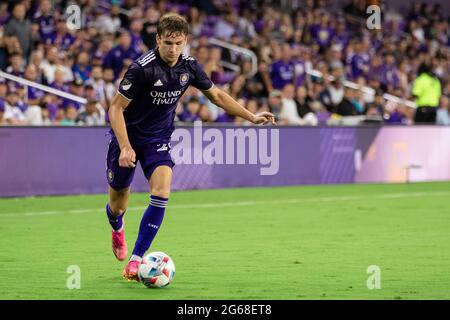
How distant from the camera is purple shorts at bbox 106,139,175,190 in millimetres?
9094

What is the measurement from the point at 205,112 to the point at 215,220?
5.66 meters

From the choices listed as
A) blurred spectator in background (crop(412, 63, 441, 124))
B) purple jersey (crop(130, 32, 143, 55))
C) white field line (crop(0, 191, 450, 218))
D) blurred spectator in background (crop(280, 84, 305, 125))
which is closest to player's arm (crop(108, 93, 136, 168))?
white field line (crop(0, 191, 450, 218))

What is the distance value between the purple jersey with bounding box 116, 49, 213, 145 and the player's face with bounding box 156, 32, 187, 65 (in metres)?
0.18

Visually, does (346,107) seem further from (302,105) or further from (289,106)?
(289,106)

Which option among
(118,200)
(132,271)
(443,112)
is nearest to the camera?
(132,271)

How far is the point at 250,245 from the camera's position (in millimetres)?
11555

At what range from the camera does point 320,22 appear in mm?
28719

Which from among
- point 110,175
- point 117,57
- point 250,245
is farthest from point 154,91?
point 117,57

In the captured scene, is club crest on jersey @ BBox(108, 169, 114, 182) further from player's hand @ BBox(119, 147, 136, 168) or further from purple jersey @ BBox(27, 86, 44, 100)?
purple jersey @ BBox(27, 86, 44, 100)

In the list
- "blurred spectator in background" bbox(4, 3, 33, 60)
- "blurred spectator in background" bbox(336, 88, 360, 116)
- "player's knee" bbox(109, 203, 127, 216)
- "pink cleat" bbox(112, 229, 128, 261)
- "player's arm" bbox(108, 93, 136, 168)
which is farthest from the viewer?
"blurred spectator in background" bbox(336, 88, 360, 116)

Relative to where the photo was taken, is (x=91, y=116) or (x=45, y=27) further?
(x=45, y=27)

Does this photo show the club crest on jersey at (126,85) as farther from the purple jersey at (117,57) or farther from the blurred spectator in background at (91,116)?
the purple jersey at (117,57)

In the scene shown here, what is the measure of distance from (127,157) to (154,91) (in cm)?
75
